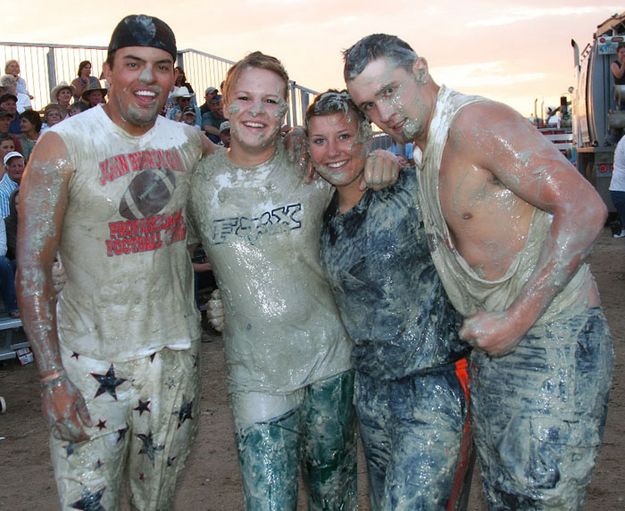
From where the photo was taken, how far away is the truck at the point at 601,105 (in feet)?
47.6

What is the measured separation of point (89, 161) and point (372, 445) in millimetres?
1613

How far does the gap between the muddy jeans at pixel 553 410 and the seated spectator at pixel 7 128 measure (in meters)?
7.61

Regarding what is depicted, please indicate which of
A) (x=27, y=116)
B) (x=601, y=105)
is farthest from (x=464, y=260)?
(x=601, y=105)

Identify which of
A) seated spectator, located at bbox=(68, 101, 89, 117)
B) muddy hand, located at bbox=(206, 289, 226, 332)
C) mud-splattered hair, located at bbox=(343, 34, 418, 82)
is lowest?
muddy hand, located at bbox=(206, 289, 226, 332)

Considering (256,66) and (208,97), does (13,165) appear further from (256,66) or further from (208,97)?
(256,66)

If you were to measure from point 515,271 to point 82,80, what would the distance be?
9.67 m

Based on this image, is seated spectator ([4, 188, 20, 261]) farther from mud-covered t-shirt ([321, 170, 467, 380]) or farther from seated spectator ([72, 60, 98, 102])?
mud-covered t-shirt ([321, 170, 467, 380])

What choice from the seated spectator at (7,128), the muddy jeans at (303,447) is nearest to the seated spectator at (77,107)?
the seated spectator at (7,128)

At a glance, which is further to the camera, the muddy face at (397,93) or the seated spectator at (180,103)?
the seated spectator at (180,103)

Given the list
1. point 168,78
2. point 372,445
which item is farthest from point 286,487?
point 168,78

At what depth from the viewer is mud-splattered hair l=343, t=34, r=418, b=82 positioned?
3.26 meters

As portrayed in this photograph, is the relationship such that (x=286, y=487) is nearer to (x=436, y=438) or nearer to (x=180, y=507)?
(x=436, y=438)

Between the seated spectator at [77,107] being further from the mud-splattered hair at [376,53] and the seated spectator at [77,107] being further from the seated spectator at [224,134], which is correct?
the mud-splattered hair at [376,53]

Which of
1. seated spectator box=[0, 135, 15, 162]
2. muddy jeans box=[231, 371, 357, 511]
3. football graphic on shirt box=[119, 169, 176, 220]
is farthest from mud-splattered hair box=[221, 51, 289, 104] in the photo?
seated spectator box=[0, 135, 15, 162]
